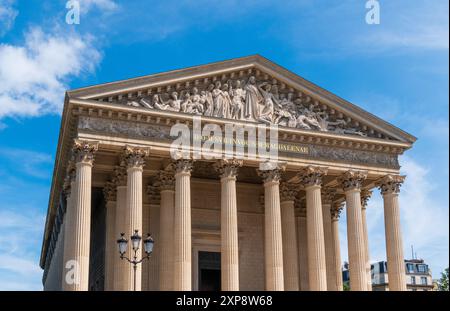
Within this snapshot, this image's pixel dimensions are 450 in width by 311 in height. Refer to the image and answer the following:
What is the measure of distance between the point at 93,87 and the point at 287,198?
51.0 feet

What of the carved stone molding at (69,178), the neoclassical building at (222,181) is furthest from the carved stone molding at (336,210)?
the carved stone molding at (69,178)

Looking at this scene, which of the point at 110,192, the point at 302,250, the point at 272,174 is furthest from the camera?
the point at 302,250

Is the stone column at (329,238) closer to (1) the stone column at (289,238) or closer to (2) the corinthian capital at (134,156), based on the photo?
(1) the stone column at (289,238)

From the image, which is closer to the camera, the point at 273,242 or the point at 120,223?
the point at 120,223

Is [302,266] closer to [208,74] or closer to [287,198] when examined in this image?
[287,198]

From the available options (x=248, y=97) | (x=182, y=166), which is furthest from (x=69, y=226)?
(x=248, y=97)

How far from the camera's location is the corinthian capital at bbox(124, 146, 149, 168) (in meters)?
37.1

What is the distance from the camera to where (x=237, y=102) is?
4059 cm

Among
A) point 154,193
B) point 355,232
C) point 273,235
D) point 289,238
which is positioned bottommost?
point 273,235

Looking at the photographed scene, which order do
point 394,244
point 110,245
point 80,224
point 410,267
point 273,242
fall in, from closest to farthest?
1. point 80,224
2. point 273,242
3. point 110,245
4. point 394,244
5. point 410,267

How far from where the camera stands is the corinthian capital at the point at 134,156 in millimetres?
37062

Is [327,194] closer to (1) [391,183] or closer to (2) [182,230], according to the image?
(1) [391,183]

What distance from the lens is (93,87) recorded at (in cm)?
3672

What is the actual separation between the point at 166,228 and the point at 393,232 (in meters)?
14.7
